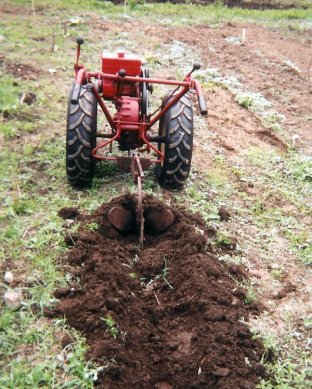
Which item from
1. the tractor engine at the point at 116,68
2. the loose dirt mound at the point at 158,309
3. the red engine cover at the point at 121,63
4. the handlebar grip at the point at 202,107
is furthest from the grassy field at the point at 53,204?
the handlebar grip at the point at 202,107

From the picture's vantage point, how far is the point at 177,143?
5426 millimetres

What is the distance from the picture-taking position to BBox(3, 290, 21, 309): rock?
3.94 meters

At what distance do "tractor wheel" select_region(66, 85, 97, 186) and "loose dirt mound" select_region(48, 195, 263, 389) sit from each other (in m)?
0.60

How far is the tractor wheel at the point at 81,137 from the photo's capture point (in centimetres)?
530

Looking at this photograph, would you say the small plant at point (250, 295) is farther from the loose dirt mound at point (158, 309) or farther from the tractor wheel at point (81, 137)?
the tractor wheel at point (81, 137)

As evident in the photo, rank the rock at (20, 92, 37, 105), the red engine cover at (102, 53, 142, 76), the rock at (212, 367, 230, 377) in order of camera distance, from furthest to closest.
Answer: the rock at (20, 92, 37, 105) → the red engine cover at (102, 53, 142, 76) → the rock at (212, 367, 230, 377)

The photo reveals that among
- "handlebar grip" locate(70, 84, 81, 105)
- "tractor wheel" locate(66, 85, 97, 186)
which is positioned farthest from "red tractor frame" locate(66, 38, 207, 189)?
"handlebar grip" locate(70, 84, 81, 105)

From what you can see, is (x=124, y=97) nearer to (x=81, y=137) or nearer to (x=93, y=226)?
(x=81, y=137)

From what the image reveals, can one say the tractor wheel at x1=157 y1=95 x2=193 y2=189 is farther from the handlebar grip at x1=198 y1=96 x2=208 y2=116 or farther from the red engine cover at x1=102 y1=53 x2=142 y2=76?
the handlebar grip at x1=198 y1=96 x2=208 y2=116

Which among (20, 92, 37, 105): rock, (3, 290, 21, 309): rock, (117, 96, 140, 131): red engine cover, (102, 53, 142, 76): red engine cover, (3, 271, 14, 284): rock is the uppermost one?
(102, 53, 142, 76): red engine cover

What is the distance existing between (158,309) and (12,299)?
3.70 feet

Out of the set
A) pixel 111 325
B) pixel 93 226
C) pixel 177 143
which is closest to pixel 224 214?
pixel 177 143

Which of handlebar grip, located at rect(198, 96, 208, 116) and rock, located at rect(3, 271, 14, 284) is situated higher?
handlebar grip, located at rect(198, 96, 208, 116)

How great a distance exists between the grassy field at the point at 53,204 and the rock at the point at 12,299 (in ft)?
0.13
